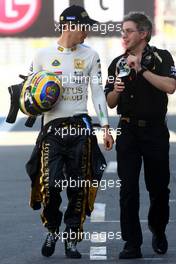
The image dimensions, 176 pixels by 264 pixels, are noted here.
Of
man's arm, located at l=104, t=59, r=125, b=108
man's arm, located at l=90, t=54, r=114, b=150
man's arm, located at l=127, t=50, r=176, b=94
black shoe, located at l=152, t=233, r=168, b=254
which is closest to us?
man's arm, located at l=127, t=50, r=176, b=94

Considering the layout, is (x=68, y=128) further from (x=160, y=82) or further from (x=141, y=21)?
(x=141, y=21)

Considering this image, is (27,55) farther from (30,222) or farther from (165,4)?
(30,222)

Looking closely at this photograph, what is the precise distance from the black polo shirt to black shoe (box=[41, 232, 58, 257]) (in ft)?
3.67

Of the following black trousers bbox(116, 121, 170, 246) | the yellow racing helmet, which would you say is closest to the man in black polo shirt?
black trousers bbox(116, 121, 170, 246)

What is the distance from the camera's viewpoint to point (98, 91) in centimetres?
865

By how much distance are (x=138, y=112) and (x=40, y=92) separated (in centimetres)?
77

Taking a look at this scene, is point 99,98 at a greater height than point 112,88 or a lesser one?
lesser

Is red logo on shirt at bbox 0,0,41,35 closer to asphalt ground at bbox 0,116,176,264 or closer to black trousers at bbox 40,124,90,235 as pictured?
asphalt ground at bbox 0,116,176,264

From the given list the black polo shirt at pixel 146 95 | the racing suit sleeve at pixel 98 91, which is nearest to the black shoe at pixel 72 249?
the racing suit sleeve at pixel 98 91

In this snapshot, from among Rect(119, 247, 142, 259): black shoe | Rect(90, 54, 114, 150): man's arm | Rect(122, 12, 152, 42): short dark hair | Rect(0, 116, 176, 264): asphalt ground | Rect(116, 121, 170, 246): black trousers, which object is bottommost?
Rect(0, 116, 176, 264): asphalt ground

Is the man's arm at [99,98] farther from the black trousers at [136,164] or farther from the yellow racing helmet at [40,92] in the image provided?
the yellow racing helmet at [40,92]

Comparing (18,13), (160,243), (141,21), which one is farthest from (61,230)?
(18,13)

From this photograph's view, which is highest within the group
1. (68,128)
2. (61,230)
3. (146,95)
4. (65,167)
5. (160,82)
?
(160,82)

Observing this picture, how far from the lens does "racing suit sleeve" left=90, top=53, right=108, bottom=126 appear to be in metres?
8.55
